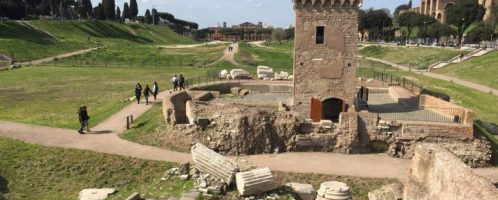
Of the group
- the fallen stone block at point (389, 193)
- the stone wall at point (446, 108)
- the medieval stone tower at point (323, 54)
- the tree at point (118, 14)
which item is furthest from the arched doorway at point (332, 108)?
the tree at point (118, 14)

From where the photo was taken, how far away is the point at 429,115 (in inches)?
973

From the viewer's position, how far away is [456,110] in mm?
22688

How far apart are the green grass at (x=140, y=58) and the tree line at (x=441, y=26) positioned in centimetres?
4435

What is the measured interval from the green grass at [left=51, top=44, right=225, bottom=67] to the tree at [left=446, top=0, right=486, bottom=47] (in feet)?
145

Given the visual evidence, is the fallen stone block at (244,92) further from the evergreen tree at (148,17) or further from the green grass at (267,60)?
the evergreen tree at (148,17)

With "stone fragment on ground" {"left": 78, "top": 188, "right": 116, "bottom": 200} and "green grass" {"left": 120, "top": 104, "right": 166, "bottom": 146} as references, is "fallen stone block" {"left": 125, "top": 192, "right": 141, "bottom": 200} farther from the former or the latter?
"green grass" {"left": 120, "top": 104, "right": 166, "bottom": 146}

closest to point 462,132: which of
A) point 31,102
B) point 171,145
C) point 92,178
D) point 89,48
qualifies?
point 171,145

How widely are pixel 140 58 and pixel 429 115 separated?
150 ft

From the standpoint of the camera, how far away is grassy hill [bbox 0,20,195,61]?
59059mm

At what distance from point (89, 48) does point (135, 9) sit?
76495 mm

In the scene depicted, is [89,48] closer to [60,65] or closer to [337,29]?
[60,65]

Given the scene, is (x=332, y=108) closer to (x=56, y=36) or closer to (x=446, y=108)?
(x=446, y=108)

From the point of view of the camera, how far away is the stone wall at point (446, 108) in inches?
830

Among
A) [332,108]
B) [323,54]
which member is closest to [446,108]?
[332,108]
